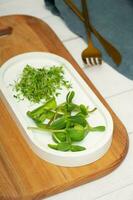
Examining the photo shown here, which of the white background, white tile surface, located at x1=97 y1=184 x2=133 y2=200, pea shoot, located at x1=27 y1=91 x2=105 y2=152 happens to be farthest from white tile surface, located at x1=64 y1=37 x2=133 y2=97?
white tile surface, located at x1=97 y1=184 x2=133 y2=200

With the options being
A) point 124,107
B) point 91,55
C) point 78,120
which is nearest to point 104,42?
point 91,55

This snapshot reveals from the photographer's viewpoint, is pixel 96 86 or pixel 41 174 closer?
pixel 41 174

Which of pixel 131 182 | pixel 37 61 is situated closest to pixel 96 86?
pixel 37 61

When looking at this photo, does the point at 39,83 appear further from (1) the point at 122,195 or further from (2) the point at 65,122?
(1) the point at 122,195

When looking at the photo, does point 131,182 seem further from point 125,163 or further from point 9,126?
point 9,126

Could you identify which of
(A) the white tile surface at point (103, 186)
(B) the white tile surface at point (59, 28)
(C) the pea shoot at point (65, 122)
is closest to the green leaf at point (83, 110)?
(C) the pea shoot at point (65, 122)
